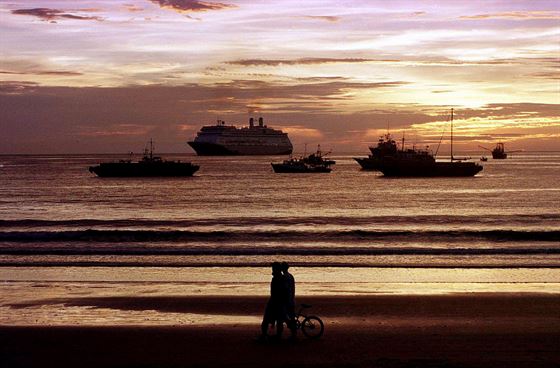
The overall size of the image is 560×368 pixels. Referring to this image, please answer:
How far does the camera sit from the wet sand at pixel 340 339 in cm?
1189

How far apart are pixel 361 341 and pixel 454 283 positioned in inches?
323

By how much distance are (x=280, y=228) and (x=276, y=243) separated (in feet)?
26.5

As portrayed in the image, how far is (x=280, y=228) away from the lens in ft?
139

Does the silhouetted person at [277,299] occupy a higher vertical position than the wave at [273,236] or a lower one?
higher

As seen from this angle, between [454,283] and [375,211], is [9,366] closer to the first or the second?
[454,283]

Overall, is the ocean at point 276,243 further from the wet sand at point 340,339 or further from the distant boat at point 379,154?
the distant boat at point 379,154

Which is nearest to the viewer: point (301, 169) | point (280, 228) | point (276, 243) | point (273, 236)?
point (276, 243)

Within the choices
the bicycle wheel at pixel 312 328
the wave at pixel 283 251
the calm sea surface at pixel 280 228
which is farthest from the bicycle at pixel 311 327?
the wave at pixel 283 251

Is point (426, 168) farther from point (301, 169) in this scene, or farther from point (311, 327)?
point (311, 327)

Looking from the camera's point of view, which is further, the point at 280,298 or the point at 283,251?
the point at 283,251

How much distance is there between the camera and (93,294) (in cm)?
1861

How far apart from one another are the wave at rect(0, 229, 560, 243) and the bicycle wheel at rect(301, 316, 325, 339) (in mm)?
22315

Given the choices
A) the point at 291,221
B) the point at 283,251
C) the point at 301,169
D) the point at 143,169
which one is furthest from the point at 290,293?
the point at 301,169

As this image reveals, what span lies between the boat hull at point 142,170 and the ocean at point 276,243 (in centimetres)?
4135
